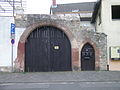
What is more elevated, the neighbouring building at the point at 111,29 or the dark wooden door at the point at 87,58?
the neighbouring building at the point at 111,29

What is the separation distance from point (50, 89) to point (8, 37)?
922 centimetres

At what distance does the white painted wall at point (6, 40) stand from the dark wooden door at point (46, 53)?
0.93 metres

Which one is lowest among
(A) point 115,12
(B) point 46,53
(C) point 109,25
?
(B) point 46,53

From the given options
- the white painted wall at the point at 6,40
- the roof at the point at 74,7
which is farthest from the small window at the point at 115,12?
the roof at the point at 74,7

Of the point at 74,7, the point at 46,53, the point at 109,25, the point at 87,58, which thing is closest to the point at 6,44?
the point at 46,53

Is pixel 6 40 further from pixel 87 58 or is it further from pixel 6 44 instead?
pixel 87 58

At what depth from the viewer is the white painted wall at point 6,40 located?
19.0 meters

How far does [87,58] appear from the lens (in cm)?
1942

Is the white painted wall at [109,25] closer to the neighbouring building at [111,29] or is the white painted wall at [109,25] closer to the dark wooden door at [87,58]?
the neighbouring building at [111,29]

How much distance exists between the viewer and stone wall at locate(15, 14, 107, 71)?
19297 millimetres

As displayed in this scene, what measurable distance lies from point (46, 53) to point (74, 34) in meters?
2.66

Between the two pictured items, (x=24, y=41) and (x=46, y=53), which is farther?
(x=46, y=53)

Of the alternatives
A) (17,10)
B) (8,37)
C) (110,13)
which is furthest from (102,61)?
(17,10)

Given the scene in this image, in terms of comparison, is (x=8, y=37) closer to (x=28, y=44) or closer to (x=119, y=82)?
(x=28, y=44)
